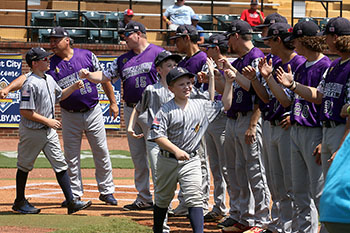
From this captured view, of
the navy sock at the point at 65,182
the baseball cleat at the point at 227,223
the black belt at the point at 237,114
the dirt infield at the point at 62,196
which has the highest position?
the black belt at the point at 237,114

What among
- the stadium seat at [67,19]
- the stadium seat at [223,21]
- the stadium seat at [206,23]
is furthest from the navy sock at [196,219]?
the stadium seat at [206,23]

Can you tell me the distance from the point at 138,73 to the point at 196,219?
2.88 metres

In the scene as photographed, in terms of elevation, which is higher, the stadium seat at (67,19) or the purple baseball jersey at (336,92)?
the stadium seat at (67,19)

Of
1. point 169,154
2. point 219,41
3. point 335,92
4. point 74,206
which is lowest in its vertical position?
point 74,206

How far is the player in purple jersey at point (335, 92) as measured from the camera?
549 centimetres

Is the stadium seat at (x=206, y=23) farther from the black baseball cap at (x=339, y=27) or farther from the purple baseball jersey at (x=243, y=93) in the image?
the black baseball cap at (x=339, y=27)

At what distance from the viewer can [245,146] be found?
7016mm

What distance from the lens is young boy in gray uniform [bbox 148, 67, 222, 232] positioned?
19.9 ft

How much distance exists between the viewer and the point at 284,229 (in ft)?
21.1

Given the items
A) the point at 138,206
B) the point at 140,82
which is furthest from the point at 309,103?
the point at 138,206

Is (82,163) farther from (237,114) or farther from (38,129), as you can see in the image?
(237,114)

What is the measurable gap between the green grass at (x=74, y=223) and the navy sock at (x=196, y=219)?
1091 mm

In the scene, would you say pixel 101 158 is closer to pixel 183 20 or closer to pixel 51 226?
pixel 51 226

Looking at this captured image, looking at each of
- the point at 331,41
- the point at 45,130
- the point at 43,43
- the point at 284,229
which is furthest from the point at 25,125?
the point at 43,43
